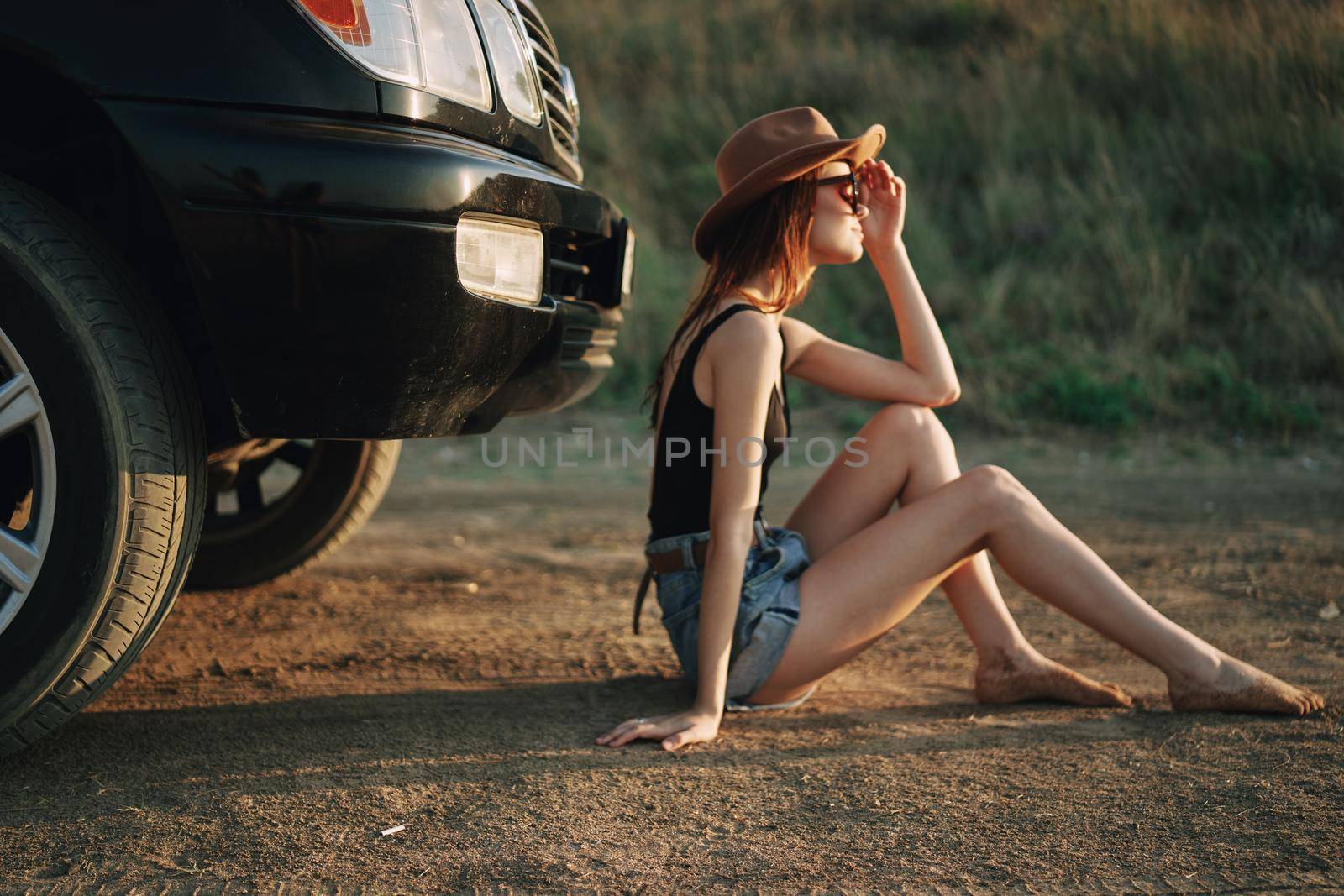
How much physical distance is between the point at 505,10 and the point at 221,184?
0.88 metres

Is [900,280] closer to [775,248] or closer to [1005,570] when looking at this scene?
[775,248]

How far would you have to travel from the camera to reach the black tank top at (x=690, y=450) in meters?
2.43

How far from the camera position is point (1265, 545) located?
4074 millimetres

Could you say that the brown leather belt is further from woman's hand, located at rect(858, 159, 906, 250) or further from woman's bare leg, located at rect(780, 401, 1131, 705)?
woman's hand, located at rect(858, 159, 906, 250)

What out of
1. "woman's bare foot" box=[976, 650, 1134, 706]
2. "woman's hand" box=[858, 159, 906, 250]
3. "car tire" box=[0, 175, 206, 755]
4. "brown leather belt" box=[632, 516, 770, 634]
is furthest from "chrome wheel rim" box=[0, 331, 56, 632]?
"woman's bare foot" box=[976, 650, 1134, 706]

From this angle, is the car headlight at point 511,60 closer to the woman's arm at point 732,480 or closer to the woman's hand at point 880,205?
the woman's arm at point 732,480

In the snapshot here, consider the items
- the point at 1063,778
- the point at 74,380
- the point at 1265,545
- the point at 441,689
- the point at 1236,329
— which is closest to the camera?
the point at 74,380

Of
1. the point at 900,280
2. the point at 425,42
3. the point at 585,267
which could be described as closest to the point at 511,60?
the point at 425,42

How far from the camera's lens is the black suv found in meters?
1.86

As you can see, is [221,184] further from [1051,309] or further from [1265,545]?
[1051,309]

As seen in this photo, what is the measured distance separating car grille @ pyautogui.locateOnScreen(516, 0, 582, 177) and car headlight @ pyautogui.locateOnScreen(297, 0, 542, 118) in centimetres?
24

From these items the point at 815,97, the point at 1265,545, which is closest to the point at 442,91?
the point at 1265,545

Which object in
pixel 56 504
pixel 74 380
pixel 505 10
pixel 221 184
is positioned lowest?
pixel 56 504

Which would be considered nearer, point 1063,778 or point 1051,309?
point 1063,778
